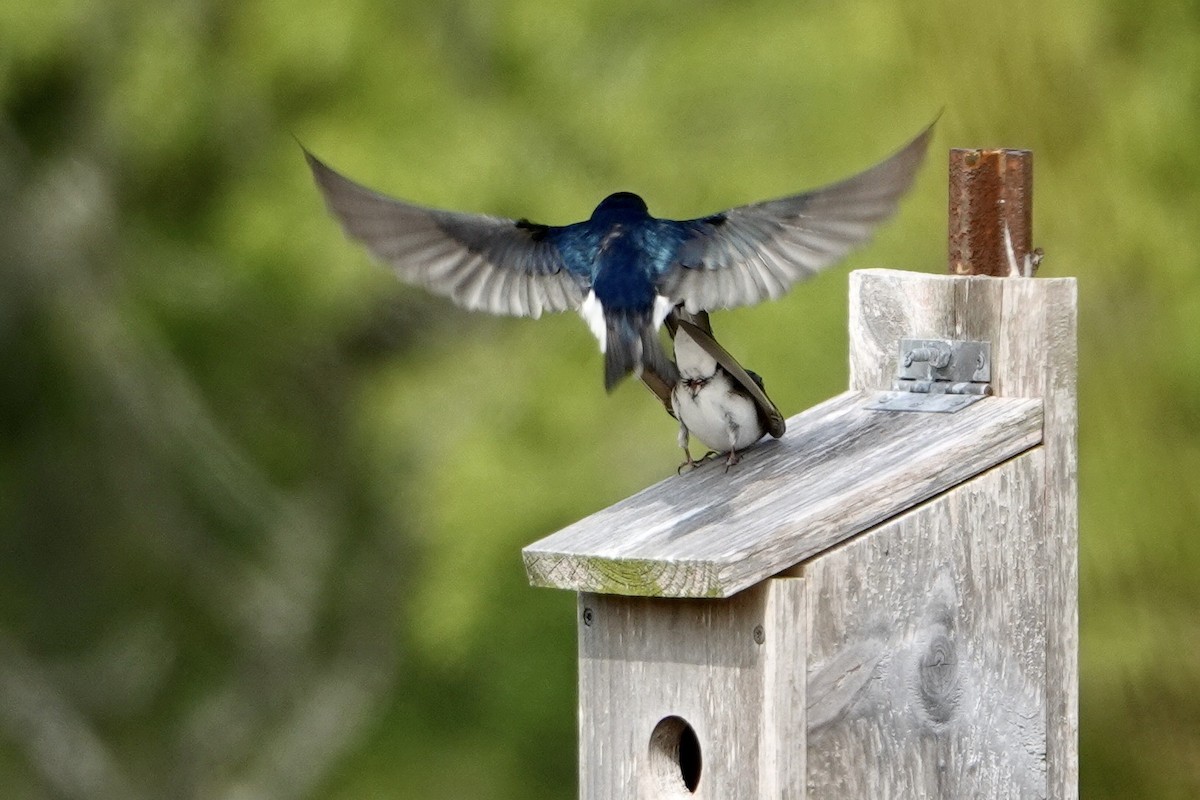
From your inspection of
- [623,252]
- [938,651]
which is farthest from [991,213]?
[938,651]

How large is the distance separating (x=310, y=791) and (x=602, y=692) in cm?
570

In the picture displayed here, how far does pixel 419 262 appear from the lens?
277cm

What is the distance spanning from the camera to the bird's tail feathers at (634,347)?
2516 mm

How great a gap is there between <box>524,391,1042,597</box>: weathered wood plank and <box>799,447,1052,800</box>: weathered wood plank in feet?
0.13

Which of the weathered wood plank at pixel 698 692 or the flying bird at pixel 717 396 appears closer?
the weathered wood plank at pixel 698 692

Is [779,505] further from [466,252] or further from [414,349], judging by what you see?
[414,349]

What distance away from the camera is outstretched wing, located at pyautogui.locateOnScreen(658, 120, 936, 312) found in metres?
2.42

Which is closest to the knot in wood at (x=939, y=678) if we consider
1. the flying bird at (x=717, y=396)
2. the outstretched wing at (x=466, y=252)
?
the flying bird at (x=717, y=396)

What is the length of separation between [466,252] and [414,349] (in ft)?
13.4

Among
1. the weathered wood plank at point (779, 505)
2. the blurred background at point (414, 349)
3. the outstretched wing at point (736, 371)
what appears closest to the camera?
the weathered wood plank at point (779, 505)

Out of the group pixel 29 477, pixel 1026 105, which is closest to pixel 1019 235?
pixel 1026 105

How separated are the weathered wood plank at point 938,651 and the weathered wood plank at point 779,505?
39 millimetres

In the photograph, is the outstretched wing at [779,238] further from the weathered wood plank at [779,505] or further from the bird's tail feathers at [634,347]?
the weathered wood plank at [779,505]

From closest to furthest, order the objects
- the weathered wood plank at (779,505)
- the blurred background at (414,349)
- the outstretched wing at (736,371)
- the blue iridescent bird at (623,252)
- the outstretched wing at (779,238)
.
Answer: the weathered wood plank at (779,505), the outstretched wing at (779,238), the blue iridescent bird at (623,252), the outstretched wing at (736,371), the blurred background at (414,349)
